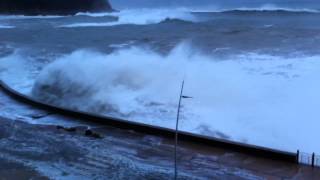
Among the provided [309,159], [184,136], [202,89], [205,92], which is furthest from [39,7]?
[309,159]

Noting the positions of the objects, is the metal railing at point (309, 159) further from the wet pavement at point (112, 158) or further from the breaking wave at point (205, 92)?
the breaking wave at point (205, 92)

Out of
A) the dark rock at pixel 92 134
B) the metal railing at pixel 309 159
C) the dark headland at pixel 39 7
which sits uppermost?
the metal railing at pixel 309 159

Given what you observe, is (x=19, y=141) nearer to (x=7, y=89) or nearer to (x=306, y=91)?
(x=7, y=89)

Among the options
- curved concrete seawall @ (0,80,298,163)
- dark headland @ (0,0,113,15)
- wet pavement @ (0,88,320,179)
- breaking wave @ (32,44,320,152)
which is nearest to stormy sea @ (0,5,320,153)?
breaking wave @ (32,44,320,152)

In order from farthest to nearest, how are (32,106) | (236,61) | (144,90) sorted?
1. (236,61)
2. (144,90)
3. (32,106)

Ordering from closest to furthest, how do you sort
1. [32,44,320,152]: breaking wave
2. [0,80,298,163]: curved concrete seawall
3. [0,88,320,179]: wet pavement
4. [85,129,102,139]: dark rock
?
[0,88,320,179]: wet pavement → [0,80,298,163]: curved concrete seawall → [85,129,102,139]: dark rock → [32,44,320,152]: breaking wave

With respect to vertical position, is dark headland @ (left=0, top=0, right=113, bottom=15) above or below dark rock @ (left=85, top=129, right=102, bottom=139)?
below

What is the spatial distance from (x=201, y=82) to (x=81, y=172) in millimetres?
5740

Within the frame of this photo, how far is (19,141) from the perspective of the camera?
22.4ft

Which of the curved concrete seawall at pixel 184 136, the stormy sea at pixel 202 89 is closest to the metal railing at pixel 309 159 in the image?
the curved concrete seawall at pixel 184 136

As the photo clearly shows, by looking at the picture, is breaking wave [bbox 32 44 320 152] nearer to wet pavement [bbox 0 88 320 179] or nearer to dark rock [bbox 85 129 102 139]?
wet pavement [bbox 0 88 320 179]

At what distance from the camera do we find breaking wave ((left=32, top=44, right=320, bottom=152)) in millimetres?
7820

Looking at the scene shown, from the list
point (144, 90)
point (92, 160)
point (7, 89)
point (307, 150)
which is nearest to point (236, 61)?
point (144, 90)

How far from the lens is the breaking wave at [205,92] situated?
782cm
